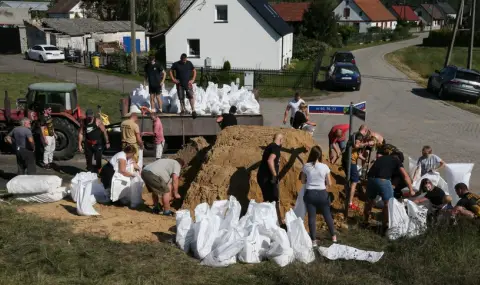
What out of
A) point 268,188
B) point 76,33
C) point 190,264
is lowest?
point 190,264

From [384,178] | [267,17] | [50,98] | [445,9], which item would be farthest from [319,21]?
[445,9]

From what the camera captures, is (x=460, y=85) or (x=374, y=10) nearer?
(x=460, y=85)

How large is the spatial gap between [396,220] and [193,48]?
28490 millimetres

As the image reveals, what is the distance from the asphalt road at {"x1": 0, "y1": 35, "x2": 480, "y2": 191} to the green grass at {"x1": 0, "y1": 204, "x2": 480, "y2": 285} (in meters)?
5.02

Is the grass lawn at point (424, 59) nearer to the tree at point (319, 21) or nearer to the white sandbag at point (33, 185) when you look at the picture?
the tree at point (319, 21)

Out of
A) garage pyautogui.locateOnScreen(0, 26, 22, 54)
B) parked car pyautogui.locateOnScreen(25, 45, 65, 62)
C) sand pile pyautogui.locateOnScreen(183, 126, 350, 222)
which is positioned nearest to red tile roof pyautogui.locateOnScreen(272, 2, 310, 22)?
garage pyautogui.locateOnScreen(0, 26, 22, 54)

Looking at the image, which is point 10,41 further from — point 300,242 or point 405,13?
point 405,13

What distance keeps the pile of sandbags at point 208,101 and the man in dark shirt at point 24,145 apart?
347cm

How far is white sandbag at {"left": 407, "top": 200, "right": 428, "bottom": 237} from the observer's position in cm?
812

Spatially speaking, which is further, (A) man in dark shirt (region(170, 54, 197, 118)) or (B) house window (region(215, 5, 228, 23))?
(B) house window (region(215, 5, 228, 23))

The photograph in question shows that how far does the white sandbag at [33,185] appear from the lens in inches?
379

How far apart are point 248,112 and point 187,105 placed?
5.24 feet

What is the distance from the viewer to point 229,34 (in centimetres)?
3409

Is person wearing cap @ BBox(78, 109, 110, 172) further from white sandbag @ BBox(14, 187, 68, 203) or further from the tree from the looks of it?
Answer: the tree
